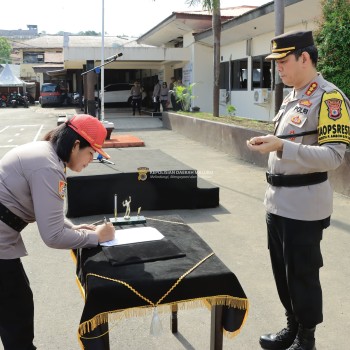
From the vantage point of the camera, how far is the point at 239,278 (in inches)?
173

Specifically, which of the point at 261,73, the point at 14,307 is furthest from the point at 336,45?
the point at 261,73

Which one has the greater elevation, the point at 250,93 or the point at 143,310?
the point at 250,93

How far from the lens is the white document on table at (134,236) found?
264 centimetres

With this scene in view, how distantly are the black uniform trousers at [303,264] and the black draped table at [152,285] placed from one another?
1.56ft

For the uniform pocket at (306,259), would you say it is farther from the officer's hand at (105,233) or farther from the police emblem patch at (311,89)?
the officer's hand at (105,233)

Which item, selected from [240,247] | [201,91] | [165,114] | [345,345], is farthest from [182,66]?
[345,345]

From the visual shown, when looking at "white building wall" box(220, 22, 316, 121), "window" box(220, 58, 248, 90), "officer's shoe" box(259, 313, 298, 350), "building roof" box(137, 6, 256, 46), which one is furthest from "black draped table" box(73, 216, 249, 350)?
"building roof" box(137, 6, 256, 46)

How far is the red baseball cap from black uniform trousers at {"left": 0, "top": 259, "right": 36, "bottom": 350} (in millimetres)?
729

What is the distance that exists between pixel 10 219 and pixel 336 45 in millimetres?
7697

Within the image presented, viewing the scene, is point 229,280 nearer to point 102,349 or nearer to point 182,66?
point 102,349

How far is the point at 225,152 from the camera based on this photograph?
12484 mm

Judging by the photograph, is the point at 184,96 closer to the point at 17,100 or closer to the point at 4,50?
the point at 17,100

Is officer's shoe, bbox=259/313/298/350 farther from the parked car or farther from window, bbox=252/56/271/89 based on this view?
the parked car

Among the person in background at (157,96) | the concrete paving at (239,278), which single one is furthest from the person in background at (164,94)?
the concrete paving at (239,278)
